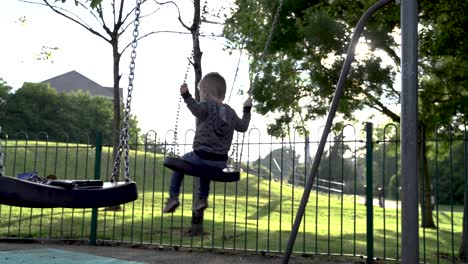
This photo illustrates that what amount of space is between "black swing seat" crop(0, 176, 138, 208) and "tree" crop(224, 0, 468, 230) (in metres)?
5.69

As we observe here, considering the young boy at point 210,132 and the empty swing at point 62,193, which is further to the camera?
the young boy at point 210,132

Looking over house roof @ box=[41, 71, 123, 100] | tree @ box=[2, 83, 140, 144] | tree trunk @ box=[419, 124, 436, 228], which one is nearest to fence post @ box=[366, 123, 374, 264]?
tree trunk @ box=[419, 124, 436, 228]

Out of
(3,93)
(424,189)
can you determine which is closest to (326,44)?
(424,189)

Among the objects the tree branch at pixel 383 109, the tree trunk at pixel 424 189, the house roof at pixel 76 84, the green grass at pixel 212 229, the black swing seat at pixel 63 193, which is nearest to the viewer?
the black swing seat at pixel 63 193

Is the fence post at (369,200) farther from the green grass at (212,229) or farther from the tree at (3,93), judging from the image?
the tree at (3,93)

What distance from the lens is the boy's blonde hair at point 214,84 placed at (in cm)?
392

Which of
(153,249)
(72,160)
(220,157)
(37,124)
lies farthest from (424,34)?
(37,124)

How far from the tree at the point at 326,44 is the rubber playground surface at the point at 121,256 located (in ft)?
11.0

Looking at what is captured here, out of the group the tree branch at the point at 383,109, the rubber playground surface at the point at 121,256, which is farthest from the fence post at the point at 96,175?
the tree branch at the point at 383,109

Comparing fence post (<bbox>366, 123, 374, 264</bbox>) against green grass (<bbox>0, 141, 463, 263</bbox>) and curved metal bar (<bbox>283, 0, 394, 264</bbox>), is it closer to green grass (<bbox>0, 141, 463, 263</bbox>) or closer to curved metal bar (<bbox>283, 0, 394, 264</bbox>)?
green grass (<bbox>0, 141, 463, 263</bbox>)

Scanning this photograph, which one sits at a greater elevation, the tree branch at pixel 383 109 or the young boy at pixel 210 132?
the tree branch at pixel 383 109

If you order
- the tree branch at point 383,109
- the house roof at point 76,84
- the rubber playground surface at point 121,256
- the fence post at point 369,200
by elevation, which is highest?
the house roof at point 76,84

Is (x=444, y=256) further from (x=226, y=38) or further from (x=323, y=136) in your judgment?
(x=226, y=38)

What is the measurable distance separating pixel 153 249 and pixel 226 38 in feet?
16.6
